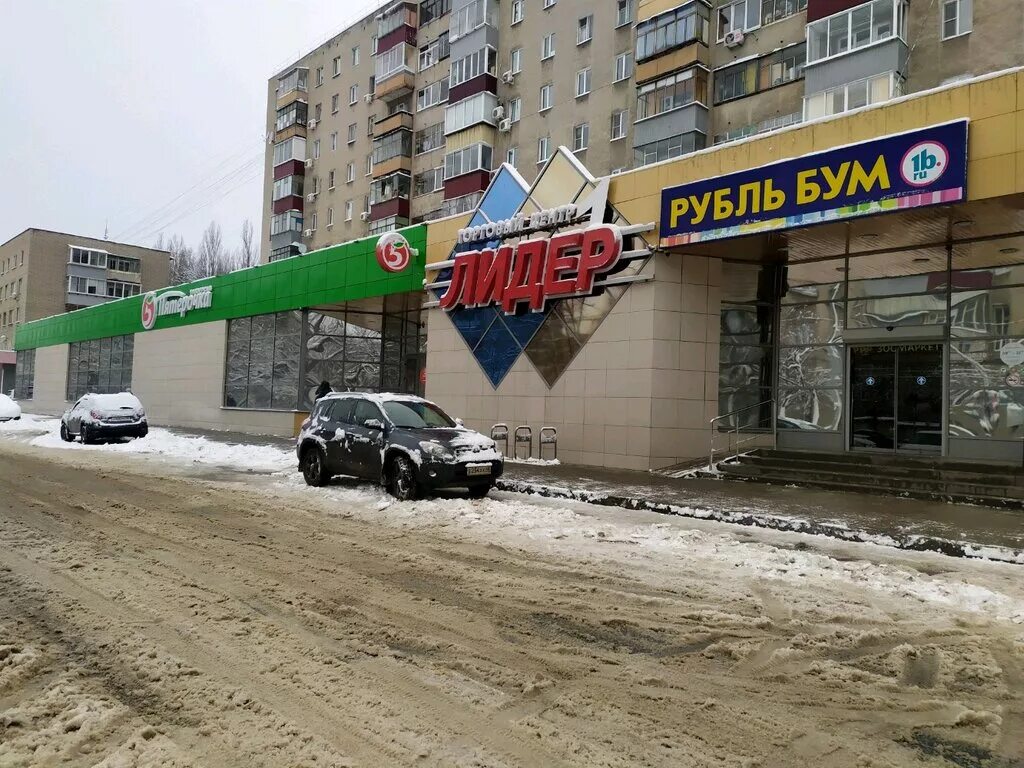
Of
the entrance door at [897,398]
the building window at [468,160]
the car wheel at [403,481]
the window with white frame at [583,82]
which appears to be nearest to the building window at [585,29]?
the window with white frame at [583,82]

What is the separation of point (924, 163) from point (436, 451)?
8.93 m

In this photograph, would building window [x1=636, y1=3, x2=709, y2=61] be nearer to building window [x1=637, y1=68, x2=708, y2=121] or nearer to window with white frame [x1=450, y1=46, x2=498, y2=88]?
building window [x1=637, y1=68, x2=708, y2=121]

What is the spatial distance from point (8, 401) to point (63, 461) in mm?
22519

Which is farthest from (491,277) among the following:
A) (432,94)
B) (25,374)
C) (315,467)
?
(25,374)

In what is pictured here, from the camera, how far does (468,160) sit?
34281 mm

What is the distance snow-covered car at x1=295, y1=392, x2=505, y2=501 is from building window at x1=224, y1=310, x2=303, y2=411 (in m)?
13.8

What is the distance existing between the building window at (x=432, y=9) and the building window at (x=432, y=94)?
366 centimetres

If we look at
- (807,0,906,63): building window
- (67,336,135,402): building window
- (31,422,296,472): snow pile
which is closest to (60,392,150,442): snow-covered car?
(31,422,296,472): snow pile

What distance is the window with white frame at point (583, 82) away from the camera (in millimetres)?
30797

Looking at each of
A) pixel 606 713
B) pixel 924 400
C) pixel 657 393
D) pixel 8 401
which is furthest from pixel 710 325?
pixel 8 401

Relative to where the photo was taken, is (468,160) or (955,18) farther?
(468,160)

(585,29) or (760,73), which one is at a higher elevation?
(585,29)

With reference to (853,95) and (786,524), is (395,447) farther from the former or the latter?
(853,95)

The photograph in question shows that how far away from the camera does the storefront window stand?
50.8 metres
